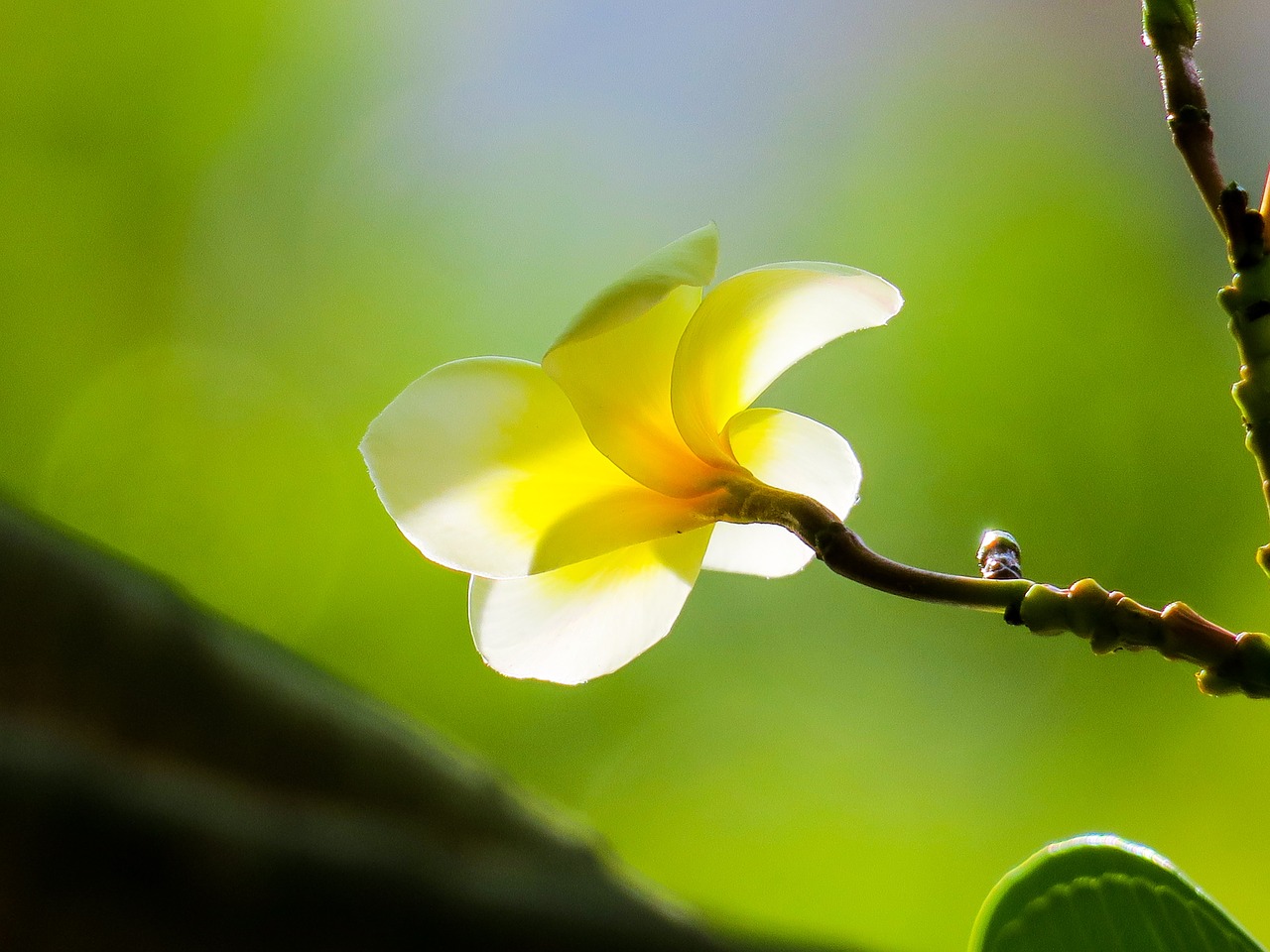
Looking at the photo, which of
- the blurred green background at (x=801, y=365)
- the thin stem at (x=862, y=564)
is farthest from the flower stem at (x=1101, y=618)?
the blurred green background at (x=801, y=365)

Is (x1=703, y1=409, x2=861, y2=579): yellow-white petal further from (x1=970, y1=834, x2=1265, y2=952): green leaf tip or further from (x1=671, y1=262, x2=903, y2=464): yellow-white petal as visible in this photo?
(x1=970, y1=834, x2=1265, y2=952): green leaf tip

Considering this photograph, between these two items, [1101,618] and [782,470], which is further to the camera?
[782,470]

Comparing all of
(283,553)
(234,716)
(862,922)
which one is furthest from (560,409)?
(862,922)

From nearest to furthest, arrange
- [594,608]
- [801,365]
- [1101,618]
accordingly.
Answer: [1101,618], [594,608], [801,365]

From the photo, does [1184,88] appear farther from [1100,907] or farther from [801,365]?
[801,365]

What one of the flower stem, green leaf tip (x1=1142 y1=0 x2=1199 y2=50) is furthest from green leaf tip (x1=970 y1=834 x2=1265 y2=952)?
green leaf tip (x1=1142 y1=0 x2=1199 y2=50)

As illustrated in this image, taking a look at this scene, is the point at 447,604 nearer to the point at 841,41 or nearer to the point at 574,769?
the point at 574,769

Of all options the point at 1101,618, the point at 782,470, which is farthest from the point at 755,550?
the point at 1101,618
